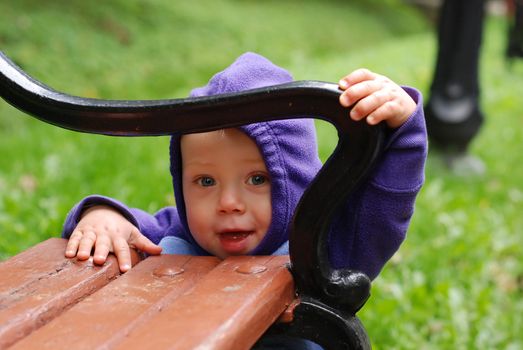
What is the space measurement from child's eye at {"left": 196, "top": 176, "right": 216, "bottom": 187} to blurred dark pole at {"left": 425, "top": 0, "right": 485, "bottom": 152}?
347 centimetres

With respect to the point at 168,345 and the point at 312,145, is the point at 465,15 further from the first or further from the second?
the point at 168,345

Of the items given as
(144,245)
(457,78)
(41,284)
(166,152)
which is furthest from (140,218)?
(457,78)

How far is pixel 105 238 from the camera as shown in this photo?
1761mm

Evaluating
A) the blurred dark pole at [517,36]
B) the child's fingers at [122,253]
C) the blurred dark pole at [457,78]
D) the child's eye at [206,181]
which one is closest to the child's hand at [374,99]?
the child's eye at [206,181]

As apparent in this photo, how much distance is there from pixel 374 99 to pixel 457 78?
3.80m

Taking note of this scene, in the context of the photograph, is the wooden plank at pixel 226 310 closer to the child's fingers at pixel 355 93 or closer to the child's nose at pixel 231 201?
the child's nose at pixel 231 201

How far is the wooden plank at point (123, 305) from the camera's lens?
1242 millimetres

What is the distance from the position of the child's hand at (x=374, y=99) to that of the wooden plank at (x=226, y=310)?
0.33 meters

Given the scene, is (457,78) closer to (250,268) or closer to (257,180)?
(257,180)

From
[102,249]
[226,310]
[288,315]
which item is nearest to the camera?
[226,310]

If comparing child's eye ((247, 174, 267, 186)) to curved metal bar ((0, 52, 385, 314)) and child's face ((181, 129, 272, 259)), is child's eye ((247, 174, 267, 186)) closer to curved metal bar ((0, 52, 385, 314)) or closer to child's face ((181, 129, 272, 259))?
child's face ((181, 129, 272, 259))

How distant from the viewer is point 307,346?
178 centimetres

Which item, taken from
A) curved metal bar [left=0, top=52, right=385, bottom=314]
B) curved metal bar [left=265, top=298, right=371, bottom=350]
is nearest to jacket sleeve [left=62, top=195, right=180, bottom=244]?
curved metal bar [left=0, top=52, right=385, bottom=314]

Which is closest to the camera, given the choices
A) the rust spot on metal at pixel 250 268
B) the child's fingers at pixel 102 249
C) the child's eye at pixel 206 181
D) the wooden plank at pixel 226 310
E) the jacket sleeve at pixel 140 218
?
the wooden plank at pixel 226 310
